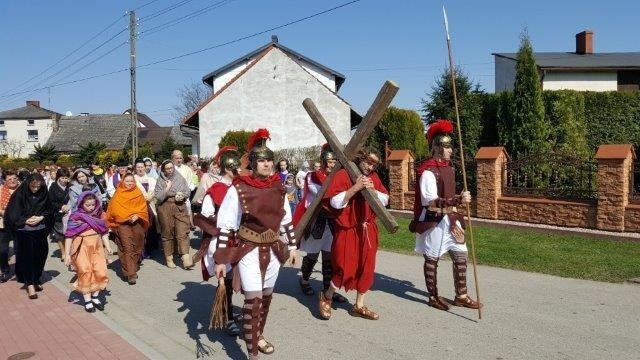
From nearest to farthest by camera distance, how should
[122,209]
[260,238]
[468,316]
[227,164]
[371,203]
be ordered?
[260,238] → [371,203] → [468,316] → [227,164] → [122,209]

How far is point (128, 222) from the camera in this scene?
8.80 metres

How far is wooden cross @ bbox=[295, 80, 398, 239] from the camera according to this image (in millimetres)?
5293

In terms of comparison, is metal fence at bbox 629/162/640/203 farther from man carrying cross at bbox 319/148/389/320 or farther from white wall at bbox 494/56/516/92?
white wall at bbox 494/56/516/92

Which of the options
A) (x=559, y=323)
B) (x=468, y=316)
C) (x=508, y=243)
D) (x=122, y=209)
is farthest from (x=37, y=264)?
(x=508, y=243)

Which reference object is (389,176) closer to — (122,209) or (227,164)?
(122,209)

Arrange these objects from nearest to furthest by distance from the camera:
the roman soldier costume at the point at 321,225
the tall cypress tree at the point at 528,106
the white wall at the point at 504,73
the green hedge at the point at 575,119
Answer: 1. the roman soldier costume at the point at 321,225
2. the tall cypress tree at the point at 528,106
3. the green hedge at the point at 575,119
4. the white wall at the point at 504,73

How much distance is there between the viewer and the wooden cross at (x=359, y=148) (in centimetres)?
529

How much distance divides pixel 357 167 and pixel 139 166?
5.90 meters

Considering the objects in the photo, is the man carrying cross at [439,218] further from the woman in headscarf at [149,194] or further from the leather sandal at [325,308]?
the woman in headscarf at [149,194]

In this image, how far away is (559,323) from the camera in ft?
18.6

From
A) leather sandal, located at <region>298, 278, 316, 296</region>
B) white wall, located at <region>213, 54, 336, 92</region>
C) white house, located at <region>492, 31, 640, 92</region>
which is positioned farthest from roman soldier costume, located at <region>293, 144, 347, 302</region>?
white wall, located at <region>213, 54, 336, 92</region>

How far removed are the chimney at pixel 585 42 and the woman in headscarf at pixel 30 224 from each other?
31.2m

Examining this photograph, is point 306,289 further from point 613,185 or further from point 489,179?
point 489,179

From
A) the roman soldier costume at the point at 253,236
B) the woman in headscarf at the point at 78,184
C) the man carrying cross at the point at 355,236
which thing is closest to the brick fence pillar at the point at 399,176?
the woman in headscarf at the point at 78,184
